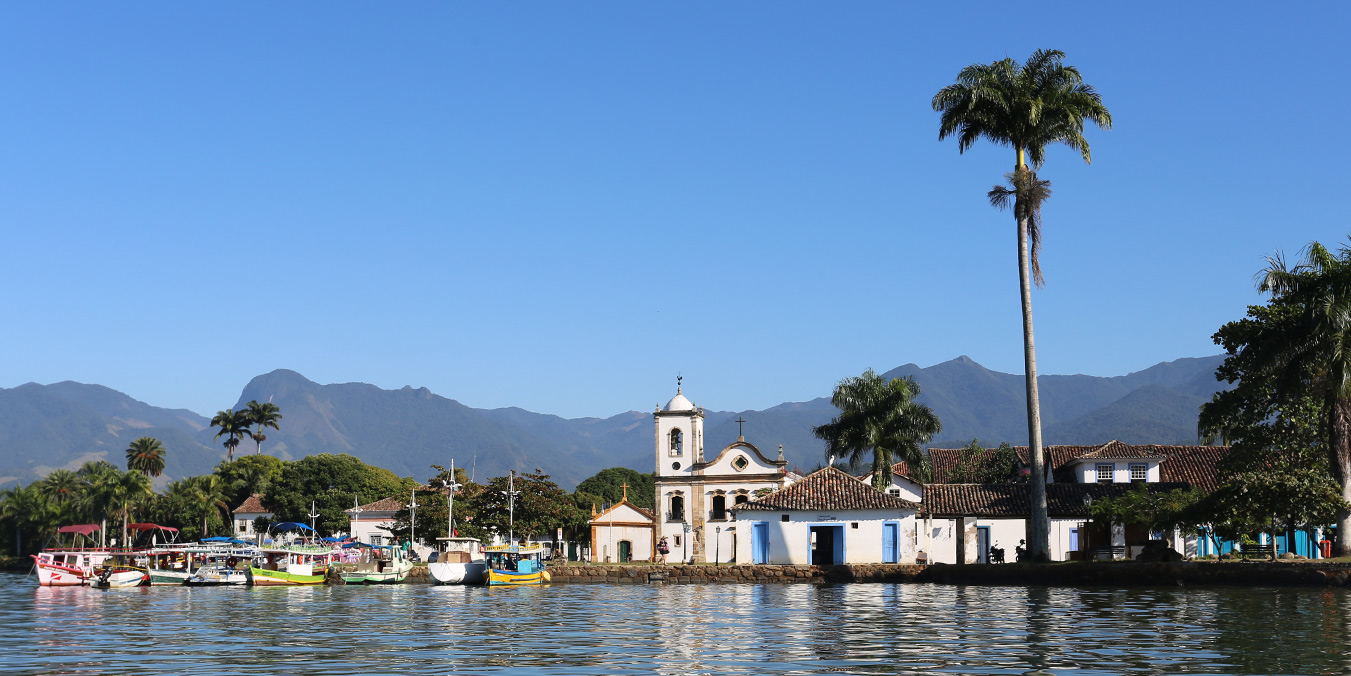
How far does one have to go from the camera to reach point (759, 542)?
56.5 metres

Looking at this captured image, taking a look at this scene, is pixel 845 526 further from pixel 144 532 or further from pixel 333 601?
pixel 144 532

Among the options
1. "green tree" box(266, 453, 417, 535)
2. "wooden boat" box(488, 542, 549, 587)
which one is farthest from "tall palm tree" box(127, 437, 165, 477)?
"wooden boat" box(488, 542, 549, 587)

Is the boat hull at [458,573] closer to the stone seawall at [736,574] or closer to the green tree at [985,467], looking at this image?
the stone seawall at [736,574]

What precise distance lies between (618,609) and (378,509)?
7165 centimetres

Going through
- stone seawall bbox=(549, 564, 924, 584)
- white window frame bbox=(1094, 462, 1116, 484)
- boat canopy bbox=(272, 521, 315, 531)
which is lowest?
stone seawall bbox=(549, 564, 924, 584)

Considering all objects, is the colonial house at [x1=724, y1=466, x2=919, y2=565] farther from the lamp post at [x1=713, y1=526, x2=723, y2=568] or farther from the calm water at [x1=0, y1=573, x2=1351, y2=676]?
the calm water at [x1=0, y1=573, x2=1351, y2=676]

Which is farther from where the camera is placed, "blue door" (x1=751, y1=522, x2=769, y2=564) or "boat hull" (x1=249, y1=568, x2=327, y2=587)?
"boat hull" (x1=249, y1=568, x2=327, y2=587)

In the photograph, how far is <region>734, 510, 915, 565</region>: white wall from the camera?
55406 mm

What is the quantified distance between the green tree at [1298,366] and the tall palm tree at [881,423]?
23839mm

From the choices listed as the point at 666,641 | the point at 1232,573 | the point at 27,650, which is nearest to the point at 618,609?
the point at 666,641

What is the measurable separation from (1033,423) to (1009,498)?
12685 millimetres

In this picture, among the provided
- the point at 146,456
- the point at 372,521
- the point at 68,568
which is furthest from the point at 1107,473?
the point at 146,456

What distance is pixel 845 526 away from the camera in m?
56.1

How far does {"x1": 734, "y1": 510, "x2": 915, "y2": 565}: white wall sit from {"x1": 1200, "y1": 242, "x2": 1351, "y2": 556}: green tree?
16334mm
